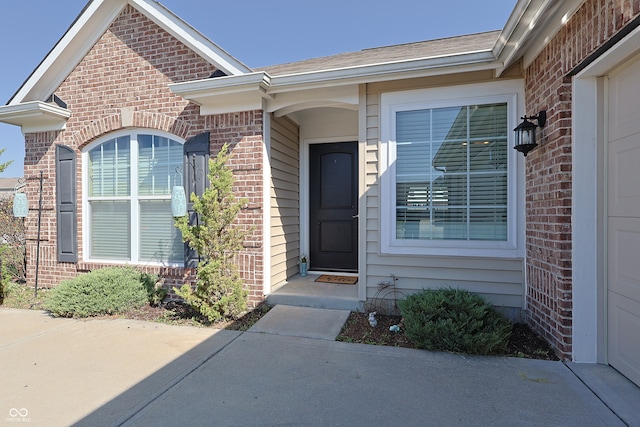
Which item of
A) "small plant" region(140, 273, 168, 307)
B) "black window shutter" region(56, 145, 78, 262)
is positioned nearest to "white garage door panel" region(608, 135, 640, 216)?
"small plant" region(140, 273, 168, 307)

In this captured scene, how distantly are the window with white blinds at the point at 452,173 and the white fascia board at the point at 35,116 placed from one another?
4.94 m

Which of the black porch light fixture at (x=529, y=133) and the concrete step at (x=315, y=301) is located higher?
the black porch light fixture at (x=529, y=133)

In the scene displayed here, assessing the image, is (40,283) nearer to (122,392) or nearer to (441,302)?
(122,392)

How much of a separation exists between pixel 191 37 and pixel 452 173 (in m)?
3.83

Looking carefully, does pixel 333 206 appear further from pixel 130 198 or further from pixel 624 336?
pixel 624 336

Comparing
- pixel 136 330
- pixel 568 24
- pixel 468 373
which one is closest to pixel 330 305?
pixel 468 373

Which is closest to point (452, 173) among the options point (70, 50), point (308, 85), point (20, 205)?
point (308, 85)

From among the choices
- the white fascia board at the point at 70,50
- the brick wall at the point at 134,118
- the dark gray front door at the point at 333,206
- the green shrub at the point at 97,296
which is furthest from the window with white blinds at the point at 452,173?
the white fascia board at the point at 70,50

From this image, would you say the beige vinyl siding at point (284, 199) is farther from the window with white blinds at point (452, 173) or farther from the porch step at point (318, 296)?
the window with white blinds at point (452, 173)

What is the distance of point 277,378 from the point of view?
2.49 m

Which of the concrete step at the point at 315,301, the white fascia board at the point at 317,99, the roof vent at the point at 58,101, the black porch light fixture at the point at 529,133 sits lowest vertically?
the concrete step at the point at 315,301

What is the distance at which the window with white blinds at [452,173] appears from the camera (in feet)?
11.3

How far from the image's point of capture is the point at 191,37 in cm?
429

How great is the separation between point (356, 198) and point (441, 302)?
2.43m
